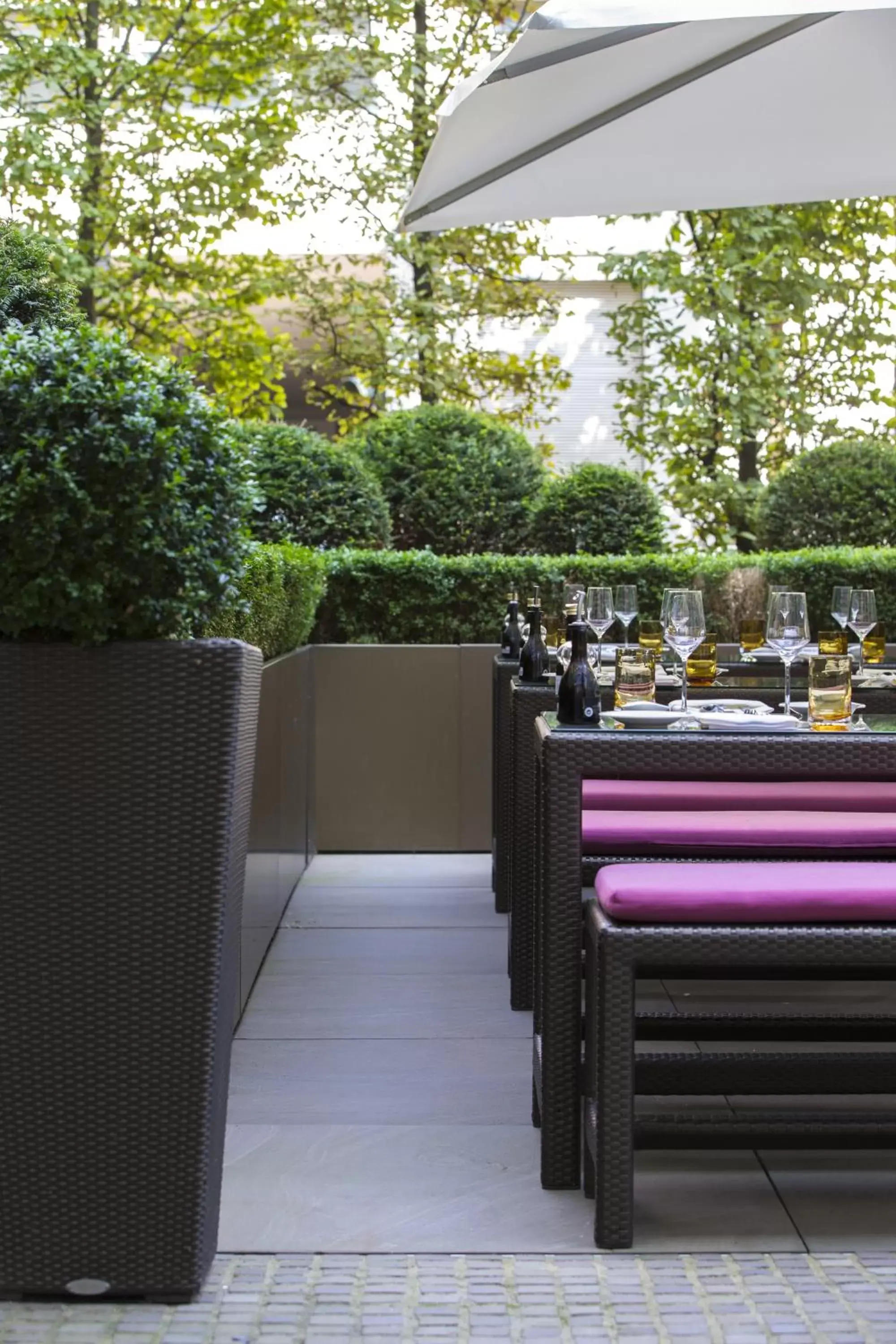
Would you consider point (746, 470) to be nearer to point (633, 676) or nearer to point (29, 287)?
point (633, 676)

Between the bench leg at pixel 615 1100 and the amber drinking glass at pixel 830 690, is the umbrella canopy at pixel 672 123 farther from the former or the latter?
the bench leg at pixel 615 1100

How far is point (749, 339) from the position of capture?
12.7m

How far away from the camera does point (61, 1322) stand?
2.41 metres

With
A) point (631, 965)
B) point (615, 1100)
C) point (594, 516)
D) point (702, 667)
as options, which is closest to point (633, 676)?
point (702, 667)

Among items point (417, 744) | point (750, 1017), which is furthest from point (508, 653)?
point (750, 1017)

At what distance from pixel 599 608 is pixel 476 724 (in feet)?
6.19

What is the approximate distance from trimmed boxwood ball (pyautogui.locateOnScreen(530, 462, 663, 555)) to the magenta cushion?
4.33m

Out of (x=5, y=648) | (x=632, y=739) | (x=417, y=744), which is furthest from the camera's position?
(x=417, y=744)

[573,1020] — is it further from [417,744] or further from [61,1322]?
[417,744]

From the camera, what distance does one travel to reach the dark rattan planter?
94.3 inches

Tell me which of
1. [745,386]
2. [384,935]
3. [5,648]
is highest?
[745,386]

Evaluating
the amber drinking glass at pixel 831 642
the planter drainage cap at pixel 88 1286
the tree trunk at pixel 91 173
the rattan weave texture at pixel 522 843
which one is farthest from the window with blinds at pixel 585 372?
the planter drainage cap at pixel 88 1286

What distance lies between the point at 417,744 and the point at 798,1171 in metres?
3.65

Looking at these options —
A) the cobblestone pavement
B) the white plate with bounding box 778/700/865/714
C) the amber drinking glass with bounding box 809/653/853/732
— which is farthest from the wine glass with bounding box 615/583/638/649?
the cobblestone pavement
